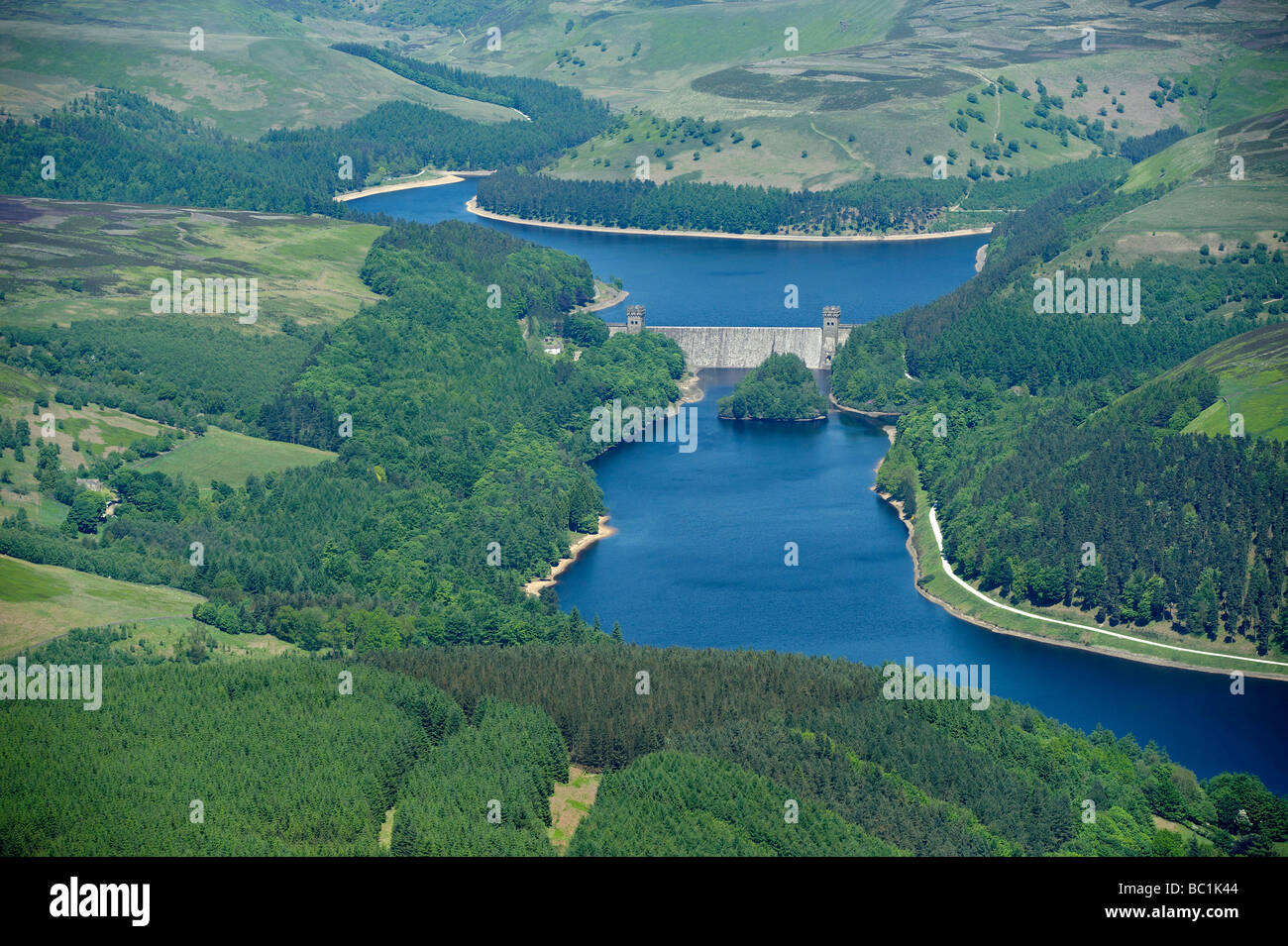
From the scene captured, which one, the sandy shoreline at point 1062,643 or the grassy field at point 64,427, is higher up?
the grassy field at point 64,427

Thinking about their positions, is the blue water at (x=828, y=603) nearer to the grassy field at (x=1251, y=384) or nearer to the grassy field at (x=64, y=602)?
the grassy field at (x=1251, y=384)

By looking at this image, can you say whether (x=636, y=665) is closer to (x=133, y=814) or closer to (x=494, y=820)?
(x=494, y=820)

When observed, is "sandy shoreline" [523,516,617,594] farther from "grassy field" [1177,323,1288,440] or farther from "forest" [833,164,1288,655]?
"grassy field" [1177,323,1288,440]

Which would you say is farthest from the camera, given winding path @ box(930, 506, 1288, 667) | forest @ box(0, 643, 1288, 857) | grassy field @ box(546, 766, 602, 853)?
winding path @ box(930, 506, 1288, 667)

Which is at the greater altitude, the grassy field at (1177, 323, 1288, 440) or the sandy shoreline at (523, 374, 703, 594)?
the grassy field at (1177, 323, 1288, 440)

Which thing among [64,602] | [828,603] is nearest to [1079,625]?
[828,603]

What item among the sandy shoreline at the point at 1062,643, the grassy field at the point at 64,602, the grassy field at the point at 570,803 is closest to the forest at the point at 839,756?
the grassy field at the point at 570,803

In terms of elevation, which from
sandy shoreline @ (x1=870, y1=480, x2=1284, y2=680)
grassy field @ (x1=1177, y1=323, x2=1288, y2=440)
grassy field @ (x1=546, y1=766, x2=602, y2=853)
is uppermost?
grassy field @ (x1=1177, y1=323, x2=1288, y2=440)

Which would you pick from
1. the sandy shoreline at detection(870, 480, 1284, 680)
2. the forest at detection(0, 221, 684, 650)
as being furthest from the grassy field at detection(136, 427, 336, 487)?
the sandy shoreline at detection(870, 480, 1284, 680)
